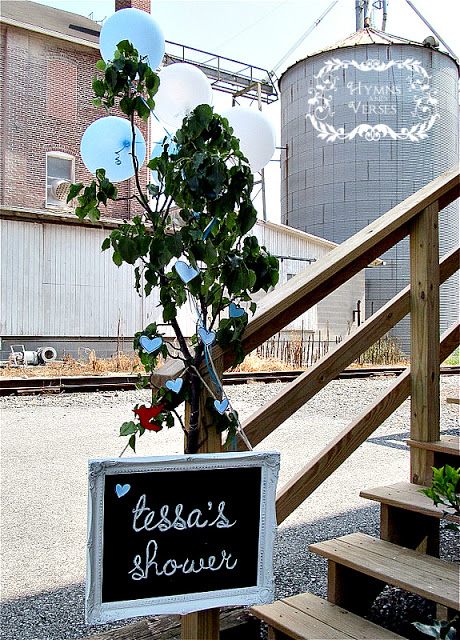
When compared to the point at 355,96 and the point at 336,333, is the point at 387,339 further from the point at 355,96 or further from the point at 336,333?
the point at 355,96

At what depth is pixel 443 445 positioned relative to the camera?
2.29 meters

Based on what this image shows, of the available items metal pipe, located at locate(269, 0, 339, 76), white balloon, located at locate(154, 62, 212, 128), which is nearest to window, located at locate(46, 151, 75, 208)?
metal pipe, located at locate(269, 0, 339, 76)

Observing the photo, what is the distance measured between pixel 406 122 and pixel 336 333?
22.5ft

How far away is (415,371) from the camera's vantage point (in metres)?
2.44

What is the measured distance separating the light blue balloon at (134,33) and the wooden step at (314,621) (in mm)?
2002

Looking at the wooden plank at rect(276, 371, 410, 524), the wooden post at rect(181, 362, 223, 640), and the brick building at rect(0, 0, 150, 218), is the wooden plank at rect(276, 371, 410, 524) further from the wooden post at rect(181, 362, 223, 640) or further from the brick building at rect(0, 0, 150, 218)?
the brick building at rect(0, 0, 150, 218)

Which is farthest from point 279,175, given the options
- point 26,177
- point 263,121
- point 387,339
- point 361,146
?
point 263,121

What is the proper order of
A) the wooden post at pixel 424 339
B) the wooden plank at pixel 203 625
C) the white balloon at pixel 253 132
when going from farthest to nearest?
the white balloon at pixel 253 132
the wooden post at pixel 424 339
the wooden plank at pixel 203 625

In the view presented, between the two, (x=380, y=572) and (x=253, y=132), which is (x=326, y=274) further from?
(x=380, y=572)

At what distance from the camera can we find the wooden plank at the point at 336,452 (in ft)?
6.75

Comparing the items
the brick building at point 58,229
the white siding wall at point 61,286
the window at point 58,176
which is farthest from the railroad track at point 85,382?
the window at point 58,176

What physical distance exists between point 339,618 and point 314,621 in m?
0.09

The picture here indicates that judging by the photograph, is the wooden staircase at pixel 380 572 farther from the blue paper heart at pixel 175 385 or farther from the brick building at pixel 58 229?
the brick building at pixel 58 229

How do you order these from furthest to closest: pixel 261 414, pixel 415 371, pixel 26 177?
pixel 26 177 → pixel 415 371 → pixel 261 414
